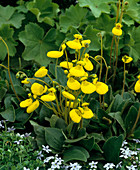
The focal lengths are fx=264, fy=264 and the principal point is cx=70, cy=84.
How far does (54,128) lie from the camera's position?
67.1 inches

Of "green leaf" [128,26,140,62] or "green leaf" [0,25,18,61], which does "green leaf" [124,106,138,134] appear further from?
"green leaf" [0,25,18,61]

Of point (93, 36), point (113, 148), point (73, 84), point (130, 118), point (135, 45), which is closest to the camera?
point (73, 84)

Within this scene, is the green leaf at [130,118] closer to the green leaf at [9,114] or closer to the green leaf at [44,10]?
the green leaf at [9,114]

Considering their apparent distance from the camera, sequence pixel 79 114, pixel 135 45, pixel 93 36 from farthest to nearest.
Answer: pixel 135 45, pixel 93 36, pixel 79 114

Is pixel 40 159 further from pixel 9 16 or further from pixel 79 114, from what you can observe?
pixel 9 16

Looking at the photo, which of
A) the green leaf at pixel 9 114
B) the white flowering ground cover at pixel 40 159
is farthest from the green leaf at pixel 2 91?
the white flowering ground cover at pixel 40 159

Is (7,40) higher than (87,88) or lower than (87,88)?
lower

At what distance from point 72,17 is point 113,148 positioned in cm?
141

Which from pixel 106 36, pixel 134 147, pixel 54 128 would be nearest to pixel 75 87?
pixel 54 128

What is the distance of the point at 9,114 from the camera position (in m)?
1.92

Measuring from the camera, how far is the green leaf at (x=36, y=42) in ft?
8.16

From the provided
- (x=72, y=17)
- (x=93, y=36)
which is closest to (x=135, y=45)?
(x=93, y=36)

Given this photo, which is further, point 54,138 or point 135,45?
point 135,45

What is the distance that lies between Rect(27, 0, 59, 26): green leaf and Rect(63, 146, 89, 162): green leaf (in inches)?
53.0
